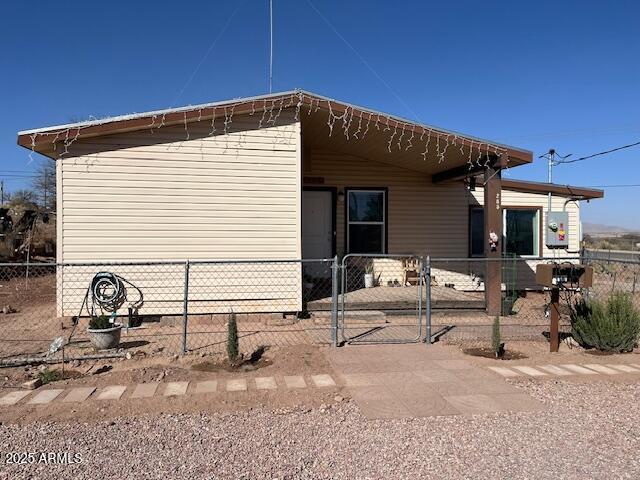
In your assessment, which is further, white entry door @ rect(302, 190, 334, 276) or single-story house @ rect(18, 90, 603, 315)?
white entry door @ rect(302, 190, 334, 276)

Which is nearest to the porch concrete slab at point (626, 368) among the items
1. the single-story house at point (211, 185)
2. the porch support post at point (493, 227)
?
the porch support post at point (493, 227)

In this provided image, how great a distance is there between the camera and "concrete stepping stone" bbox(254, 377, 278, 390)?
513 cm

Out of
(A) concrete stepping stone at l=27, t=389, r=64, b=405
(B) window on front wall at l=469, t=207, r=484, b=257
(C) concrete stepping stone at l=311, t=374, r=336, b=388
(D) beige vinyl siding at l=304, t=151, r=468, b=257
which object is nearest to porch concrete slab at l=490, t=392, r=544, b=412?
(C) concrete stepping stone at l=311, t=374, r=336, b=388

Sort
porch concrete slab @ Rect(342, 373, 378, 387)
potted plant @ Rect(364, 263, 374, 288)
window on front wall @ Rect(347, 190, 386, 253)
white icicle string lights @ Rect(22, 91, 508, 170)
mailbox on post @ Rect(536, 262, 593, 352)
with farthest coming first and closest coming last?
window on front wall @ Rect(347, 190, 386, 253) < potted plant @ Rect(364, 263, 374, 288) < white icicle string lights @ Rect(22, 91, 508, 170) < mailbox on post @ Rect(536, 262, 593, 352) < porch concrete slab @ Rect(342, 373, 378, 387)

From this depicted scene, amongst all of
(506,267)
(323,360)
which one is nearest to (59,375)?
(323,360)

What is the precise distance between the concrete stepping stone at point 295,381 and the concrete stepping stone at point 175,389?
1.02 metres

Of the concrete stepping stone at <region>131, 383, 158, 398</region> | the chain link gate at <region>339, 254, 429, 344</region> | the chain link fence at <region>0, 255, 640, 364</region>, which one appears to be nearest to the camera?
the concrete stepping stone at <region>131, 383, 158, 398</region>

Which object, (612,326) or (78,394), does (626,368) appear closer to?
(612,326)

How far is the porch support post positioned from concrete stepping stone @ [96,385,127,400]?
6.69 meters

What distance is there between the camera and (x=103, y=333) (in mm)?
6477

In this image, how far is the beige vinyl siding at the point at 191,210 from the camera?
8273 millimetres

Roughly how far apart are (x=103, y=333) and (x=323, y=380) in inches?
118

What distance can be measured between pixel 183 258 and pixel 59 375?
11.0 ft

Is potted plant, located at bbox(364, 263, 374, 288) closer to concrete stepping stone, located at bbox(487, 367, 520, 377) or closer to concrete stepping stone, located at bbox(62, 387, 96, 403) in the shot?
concrete stepping stone, located at bbox(487, 367, 520, 377)
